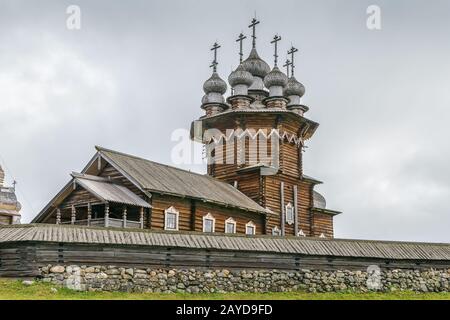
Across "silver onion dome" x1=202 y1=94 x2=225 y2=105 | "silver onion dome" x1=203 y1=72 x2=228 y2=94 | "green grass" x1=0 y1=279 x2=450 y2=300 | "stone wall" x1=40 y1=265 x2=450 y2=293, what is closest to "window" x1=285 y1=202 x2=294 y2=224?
"silver onion dome" x1=202 y1=94 x2=225 y2=105

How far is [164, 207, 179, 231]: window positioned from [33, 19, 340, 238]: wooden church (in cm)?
4

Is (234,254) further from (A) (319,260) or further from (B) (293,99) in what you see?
(B) (293,99)

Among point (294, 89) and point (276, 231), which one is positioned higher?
point (294, 89)

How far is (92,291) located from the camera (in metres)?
17.9

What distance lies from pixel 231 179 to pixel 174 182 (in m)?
8.03

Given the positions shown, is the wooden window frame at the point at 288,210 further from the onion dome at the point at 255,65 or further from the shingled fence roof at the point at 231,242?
the shingled fence roof at the point at 231,242

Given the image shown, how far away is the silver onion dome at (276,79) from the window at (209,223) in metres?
12.0

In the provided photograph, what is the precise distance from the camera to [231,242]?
21000 mm

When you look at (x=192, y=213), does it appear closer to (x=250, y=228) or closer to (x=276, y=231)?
(x=250, y=228)

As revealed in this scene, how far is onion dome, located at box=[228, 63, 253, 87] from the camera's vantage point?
38.3 metres

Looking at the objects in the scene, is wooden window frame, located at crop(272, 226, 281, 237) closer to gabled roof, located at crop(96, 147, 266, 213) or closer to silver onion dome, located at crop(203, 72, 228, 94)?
gabled roof, located at crop(96, 147, 266, 213)

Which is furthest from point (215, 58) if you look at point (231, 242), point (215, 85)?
point (231, 242)

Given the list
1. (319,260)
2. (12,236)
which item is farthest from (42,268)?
(319,260)

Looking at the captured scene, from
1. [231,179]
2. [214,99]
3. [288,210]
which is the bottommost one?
[288,210]
